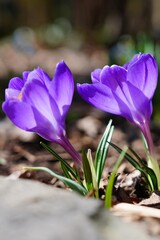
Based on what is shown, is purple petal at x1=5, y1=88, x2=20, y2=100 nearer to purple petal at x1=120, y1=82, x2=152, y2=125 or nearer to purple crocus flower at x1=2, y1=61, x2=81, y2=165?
purple crocus flower at x1=2, y1=61, x2=81, y2=165

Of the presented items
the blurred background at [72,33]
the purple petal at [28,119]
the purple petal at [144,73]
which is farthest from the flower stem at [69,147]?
the blurred background at [72,33]

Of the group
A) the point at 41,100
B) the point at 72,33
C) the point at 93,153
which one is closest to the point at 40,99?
the point at 41,100

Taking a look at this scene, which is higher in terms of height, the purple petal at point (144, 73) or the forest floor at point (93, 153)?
the purple petal at point (144, 73)

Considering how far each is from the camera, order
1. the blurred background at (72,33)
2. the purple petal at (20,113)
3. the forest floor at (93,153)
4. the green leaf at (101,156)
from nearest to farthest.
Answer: the forest floor at (93,153) → the purple petal at (20,113) → the green leaf at (101,156) → the blurred background at (72,33)

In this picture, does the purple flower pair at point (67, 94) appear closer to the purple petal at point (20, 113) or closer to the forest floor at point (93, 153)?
the purple petal at point (20, 113)

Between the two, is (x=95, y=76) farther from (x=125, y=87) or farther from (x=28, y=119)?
(x=28, y=119)

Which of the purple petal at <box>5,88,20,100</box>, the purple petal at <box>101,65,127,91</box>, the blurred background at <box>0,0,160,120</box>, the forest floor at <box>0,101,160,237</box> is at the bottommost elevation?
the blurred background at <box>0,0,160,120</box>

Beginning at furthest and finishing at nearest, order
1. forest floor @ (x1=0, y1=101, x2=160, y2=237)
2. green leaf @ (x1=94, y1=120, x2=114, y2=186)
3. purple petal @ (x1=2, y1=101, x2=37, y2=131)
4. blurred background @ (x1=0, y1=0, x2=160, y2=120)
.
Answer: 1. blurred background @ (x1=0, y1=0, x2=160, y2=120)
2. green leaf @ (x1=94, y1=120, x2=114, y2=186)
3. purple petal @ (x1=2, y1=101, x2=37, y2=131)
4. forest floor @ (x1=0, y1=101, x2=160, y2=237)

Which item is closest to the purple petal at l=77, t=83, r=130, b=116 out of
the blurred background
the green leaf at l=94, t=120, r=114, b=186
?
the green leaf at l=94, t=120, r=114, b=186
